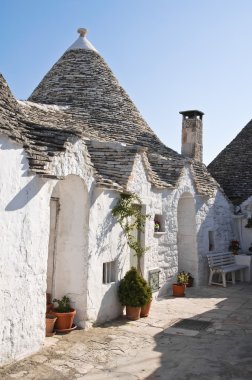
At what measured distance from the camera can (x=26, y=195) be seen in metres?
6.00

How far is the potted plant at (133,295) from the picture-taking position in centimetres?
825

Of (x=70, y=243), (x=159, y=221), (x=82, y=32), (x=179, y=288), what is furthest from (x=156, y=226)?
(x=82, y=32)

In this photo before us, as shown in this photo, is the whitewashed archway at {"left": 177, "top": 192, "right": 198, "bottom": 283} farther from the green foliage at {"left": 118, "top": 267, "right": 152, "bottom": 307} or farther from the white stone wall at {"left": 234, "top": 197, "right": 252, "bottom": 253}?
the green foliage at {"left": 118, "top": 267, "right": 152, "bottom": 307}

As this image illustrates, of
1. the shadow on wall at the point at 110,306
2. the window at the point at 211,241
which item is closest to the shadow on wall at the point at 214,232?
the window at the point at 211,241

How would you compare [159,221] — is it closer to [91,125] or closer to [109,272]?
[109,272]

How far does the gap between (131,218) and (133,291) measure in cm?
184

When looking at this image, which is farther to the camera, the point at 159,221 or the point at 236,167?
the point at 236,167

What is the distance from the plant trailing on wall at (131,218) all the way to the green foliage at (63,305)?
204 cm

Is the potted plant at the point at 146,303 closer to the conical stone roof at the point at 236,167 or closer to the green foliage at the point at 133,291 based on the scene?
the green foliage at the point at 133,291

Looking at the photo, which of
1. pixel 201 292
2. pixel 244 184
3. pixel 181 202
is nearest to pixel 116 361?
pixel 201 292

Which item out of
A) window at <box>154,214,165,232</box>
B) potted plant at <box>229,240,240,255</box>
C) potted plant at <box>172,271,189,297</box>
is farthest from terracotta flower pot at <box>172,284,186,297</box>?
potted plant at <box>229,240,240,255</box>

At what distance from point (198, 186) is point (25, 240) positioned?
26.8 ft

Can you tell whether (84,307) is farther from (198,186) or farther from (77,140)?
(198,186)

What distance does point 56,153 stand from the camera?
6.75 m
